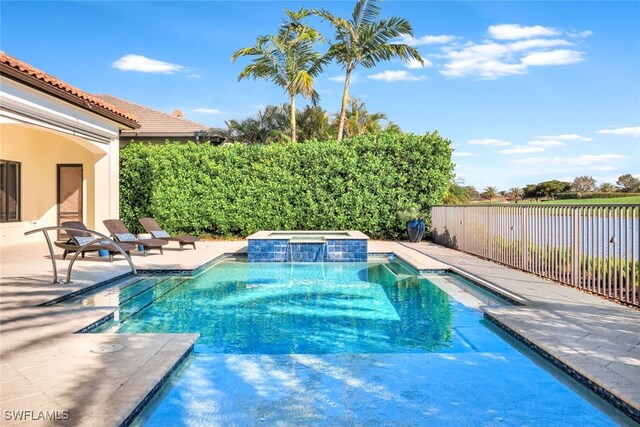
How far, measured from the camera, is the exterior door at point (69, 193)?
17781 mm

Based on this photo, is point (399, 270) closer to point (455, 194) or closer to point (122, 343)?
point (122, 343)

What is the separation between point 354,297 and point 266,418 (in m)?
5.14

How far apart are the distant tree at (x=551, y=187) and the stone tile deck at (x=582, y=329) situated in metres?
55.4

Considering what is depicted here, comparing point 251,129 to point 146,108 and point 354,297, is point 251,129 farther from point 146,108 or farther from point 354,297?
point 354,297

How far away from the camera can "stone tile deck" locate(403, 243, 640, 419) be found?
4.15 metres

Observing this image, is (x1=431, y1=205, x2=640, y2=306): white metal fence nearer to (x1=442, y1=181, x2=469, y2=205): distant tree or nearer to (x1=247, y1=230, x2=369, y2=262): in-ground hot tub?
(x1=247, y1=230, x2=369, y2=262): in-ground hot tub

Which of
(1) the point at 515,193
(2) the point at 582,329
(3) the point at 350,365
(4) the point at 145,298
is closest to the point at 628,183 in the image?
(1) the point at 515,193

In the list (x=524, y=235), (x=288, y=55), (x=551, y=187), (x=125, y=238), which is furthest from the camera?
(x=551, y=187)

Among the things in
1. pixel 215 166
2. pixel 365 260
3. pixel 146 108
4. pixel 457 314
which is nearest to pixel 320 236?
pixel 365 260

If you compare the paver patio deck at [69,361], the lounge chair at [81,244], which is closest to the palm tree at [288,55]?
the lounge chair at [81,244]

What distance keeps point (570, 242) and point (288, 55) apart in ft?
53.3

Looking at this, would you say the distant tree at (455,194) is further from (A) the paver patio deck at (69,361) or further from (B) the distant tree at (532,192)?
(B) the distant tree at (532,192)

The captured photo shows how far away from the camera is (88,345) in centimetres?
507

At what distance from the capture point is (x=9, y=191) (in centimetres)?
1551
